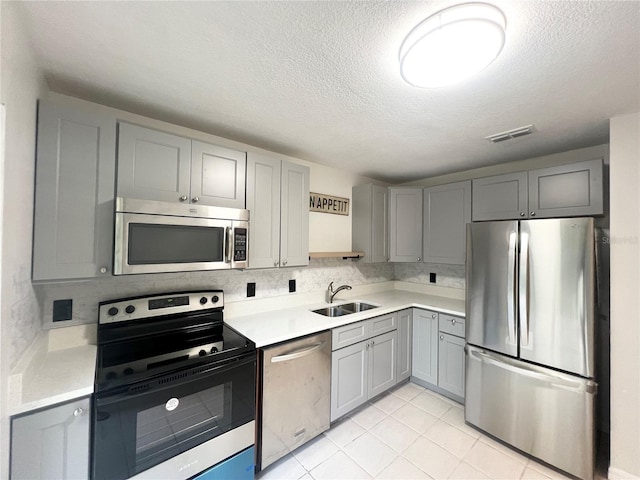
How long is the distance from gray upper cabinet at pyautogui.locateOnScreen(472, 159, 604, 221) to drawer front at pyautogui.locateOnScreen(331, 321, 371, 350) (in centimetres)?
158

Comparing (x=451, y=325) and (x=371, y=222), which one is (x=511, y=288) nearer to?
(x=451, y=325)

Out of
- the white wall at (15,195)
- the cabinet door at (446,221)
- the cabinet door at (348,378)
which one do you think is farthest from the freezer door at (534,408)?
the white wall at (15,195)

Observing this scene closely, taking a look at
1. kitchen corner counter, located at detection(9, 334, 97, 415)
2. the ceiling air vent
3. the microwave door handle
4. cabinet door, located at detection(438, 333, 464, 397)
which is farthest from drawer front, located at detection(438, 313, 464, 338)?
kitchen corner counter, located at detection(9, 334, 97, 415)

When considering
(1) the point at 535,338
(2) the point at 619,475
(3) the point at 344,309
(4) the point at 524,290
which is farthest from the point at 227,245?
(2) the point at 619,475

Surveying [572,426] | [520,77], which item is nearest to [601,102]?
[520,77]

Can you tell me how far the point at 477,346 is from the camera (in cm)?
Result: 212

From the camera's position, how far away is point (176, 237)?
154 cm

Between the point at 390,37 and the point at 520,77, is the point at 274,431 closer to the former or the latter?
the point at 390,37

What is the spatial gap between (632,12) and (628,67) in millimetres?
425

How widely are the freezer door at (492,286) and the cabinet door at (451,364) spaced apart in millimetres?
299

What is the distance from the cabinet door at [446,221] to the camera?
2.64m

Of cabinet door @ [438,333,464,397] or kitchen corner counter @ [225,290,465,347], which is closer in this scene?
kitchen corner counter @ [225,290,465,347]

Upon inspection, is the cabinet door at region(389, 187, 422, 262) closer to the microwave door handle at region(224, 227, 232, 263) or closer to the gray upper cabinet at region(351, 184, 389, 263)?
the gray upper cabinet at region(351, 184, 389, 263)

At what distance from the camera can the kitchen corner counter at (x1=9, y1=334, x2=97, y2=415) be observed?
0.99 meters
